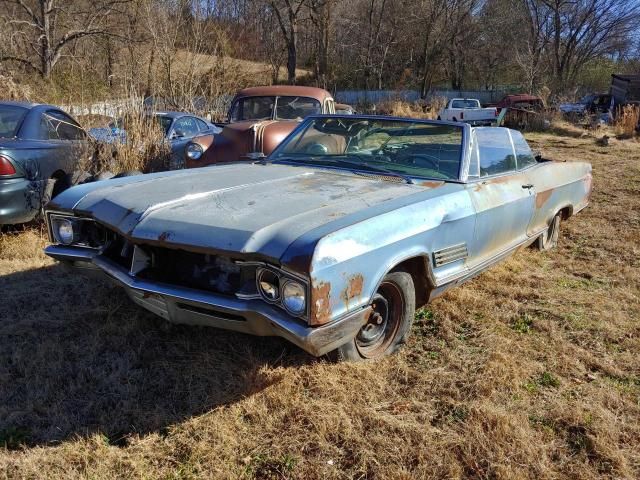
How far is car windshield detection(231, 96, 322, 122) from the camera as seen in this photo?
26.1 feet

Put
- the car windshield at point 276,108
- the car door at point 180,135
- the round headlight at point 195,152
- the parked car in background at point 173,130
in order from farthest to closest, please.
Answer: the car windshield at point 276,108
the car door at point 180,135
the parked car in background at point 173,130
the round headlight at point 195,152

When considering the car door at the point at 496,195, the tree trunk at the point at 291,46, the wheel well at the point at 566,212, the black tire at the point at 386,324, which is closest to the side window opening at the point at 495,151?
the car door at the point at 496,195

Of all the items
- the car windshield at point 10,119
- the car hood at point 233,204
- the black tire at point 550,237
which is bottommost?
the black tire at point 550,237

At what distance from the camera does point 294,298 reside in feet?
7.57

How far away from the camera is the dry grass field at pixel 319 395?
229cm

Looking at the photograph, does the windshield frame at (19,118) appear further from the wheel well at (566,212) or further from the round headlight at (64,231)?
the wheel well at (566,212)

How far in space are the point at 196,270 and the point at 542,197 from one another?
317 centimetres

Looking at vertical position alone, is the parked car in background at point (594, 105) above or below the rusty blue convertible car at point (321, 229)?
above

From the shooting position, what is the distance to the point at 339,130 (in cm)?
411

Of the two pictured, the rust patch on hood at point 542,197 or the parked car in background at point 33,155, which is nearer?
the rust patch on hood at point 542,197

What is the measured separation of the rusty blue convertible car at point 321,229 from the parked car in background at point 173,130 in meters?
3.05

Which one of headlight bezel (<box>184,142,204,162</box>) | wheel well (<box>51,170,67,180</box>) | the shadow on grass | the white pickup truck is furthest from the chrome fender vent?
the white pickup truck

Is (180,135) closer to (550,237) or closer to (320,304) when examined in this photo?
(550,237)

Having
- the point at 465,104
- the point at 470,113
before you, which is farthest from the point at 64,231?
the point at 465,104
